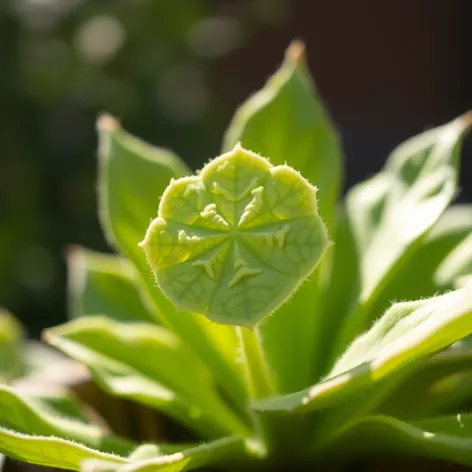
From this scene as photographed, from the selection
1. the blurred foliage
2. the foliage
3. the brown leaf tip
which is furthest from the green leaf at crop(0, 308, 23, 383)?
the blurred foliage

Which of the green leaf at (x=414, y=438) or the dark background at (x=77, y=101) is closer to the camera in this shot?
the green leaf at (x=414, y=438)

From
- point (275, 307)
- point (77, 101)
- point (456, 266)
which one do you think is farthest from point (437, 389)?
point (77, 101)

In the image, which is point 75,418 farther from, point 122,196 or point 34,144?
point 34,144

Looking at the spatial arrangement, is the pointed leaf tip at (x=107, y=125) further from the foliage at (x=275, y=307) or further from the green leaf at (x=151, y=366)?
the green leaf at (x=151, y=366)

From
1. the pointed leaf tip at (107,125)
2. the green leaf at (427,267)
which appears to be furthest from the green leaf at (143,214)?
the green leaf at (427,267)

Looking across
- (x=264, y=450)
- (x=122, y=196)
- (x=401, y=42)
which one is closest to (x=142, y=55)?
(x=122, y=196)

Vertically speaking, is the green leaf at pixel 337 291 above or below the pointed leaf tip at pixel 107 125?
below

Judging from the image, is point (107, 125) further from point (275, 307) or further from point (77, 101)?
point (77, 101)
